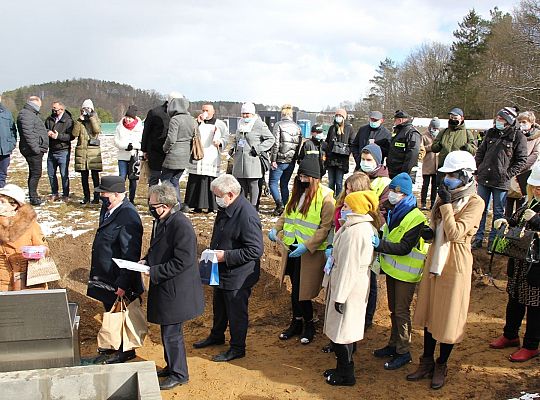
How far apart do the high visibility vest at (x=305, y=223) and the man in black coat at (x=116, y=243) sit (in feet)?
5.39

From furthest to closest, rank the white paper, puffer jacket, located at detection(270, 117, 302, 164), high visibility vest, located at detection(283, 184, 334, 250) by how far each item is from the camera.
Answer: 1. puffer jacket, located at detection(270, 117, 302, 164)
2. high visibility vest, located at detection(283, 184, 334, 250)
3. the white paper

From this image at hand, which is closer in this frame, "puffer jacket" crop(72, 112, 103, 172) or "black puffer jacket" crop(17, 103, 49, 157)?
"black puffer jacket" crop(17, 103, 49, 157)

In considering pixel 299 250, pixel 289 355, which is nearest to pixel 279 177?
pixel 299 250

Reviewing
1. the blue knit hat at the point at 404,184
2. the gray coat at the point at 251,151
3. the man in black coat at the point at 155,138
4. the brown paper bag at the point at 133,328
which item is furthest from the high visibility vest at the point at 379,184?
the man in black coat at the point at 155,138

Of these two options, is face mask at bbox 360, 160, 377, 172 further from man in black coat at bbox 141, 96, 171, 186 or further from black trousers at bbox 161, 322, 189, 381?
man in black coat at bbox 141, 96, 171, 186

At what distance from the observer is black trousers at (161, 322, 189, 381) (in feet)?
15.8

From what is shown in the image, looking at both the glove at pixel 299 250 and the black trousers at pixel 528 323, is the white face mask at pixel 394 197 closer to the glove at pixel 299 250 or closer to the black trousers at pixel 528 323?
the glove at pixel 299 250

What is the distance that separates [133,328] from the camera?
5066 mm

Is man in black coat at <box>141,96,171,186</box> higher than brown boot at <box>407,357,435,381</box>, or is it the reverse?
man in black coat at <box>141,96,171,186</box>

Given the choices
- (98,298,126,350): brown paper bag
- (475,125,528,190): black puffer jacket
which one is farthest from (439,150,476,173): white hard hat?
(98,298,126,350): brown paper bag

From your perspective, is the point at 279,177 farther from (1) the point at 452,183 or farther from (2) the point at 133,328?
(1) the point at 452,183

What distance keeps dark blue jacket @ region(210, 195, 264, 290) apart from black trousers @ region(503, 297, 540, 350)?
2771 millimetres

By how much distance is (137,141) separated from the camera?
968cm

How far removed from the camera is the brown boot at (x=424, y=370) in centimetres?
496
